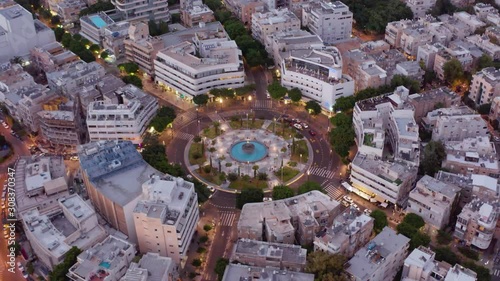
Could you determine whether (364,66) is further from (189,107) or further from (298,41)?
(189,107)

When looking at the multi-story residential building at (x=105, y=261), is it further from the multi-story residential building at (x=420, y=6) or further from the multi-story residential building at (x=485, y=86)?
the multi-story residential building at (x=420, y=6)

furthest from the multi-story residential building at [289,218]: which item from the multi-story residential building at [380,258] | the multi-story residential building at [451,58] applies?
the multi-story residential building at [451,58]

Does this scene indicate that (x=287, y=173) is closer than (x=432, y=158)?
No

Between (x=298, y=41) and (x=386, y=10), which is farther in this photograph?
(x=386, y=10)

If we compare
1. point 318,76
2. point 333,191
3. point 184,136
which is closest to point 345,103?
point 318,76

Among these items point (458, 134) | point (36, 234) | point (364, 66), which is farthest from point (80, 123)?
point (458, 134)

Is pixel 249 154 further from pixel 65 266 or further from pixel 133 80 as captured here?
pixel 65 266

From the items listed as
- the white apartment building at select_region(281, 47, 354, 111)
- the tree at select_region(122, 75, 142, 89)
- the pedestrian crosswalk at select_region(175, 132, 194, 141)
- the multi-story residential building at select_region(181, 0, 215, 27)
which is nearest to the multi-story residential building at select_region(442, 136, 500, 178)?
the white apartment building at select_region(281, 47, 354, 111)

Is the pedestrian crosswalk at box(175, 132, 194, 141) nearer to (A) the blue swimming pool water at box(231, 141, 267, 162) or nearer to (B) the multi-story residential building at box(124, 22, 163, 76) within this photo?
(A) the blue swimming pool water at box(231, 141, 267, 162)
